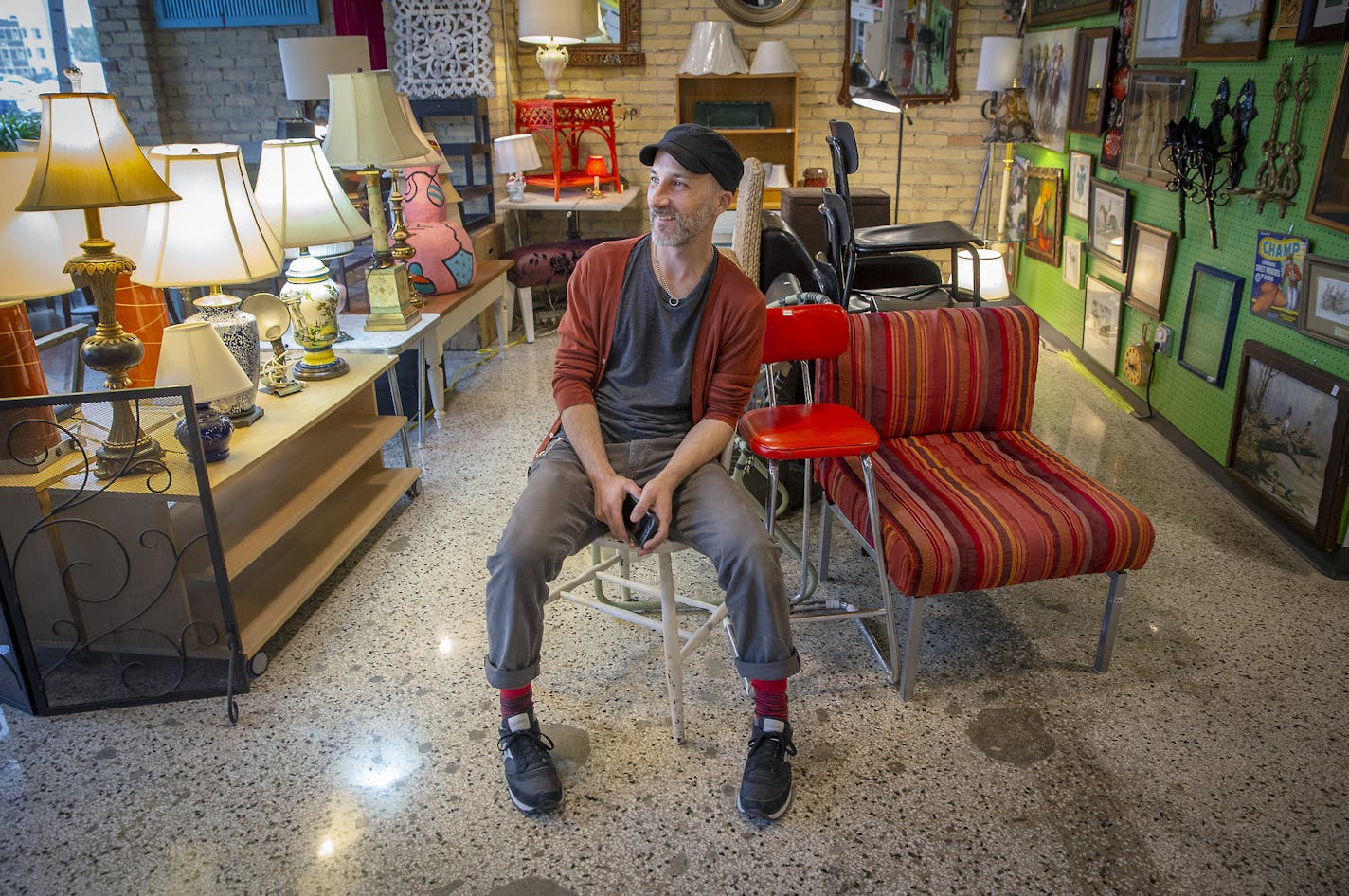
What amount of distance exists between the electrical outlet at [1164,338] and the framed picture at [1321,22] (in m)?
1.27

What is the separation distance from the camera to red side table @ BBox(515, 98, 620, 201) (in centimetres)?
595

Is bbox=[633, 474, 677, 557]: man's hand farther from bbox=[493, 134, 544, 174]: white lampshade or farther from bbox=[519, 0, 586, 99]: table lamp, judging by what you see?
bbox=[519, 0, 586, 99]: table lamp

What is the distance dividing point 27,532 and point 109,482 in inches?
8.2

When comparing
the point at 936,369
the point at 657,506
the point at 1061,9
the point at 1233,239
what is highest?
the point at 1061,9

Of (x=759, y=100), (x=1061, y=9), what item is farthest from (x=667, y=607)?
(x=759, y=100)

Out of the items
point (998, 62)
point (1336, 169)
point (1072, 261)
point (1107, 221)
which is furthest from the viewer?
point (998, 62)

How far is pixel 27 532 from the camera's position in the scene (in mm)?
2184

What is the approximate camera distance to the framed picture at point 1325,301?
2.87 metres

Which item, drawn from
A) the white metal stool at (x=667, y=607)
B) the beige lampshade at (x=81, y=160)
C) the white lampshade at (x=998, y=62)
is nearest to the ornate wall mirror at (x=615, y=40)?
the white lampshade at (x=998, y=62)

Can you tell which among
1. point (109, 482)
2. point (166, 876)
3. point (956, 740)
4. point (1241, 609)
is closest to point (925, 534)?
point (956, 740)

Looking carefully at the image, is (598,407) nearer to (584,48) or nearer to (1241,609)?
(1241,609)

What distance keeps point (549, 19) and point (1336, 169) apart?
4.19m

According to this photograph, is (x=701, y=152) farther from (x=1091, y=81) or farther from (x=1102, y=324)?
(x=1091, y=81)

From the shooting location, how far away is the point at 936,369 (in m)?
2.73
